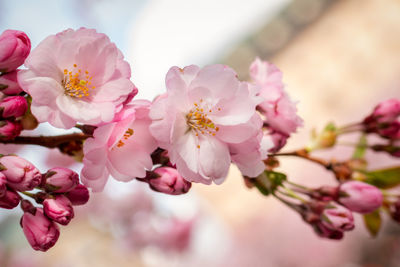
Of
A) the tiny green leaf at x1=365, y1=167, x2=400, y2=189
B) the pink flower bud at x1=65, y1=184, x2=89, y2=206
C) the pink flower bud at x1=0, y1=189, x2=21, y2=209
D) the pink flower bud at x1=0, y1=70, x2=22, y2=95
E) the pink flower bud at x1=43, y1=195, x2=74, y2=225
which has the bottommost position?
the pink flower bud at x1=0, y1=189, x2=21, y2=209

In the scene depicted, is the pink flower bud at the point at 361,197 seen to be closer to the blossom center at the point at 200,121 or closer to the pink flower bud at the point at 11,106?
the blossom center at the point at 200,121

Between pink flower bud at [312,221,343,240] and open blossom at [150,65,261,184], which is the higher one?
open blossom at [150,65,261,184]

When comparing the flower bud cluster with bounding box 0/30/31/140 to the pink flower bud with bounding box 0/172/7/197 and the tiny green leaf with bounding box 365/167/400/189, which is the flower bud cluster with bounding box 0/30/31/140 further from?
the tiny green leaf with bounding box 365/167/400/189

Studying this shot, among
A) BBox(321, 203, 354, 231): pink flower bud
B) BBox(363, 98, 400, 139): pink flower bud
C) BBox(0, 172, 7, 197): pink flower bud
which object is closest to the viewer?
BBox(0, 172, 7, 197): pink flower bud

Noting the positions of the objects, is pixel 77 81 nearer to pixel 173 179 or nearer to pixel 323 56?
pixel 173 179

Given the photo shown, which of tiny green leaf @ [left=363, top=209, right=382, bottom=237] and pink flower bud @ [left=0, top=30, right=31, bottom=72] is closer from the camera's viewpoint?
pink flower bud @ [left=0, top=30, right=31, bottom=72]

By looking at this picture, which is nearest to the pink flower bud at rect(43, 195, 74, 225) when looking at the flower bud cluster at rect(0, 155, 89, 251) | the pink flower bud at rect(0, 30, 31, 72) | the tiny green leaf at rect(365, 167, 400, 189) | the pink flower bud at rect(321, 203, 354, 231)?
the flower bud cluster at rect(0, 155, 89, 251)
